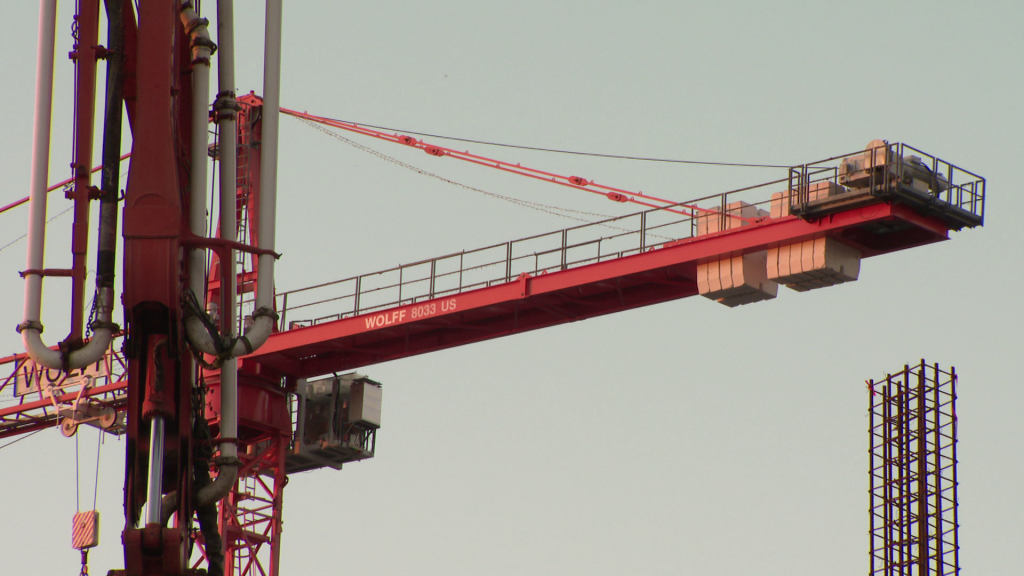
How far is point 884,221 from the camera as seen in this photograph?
151 feet

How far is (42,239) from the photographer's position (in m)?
24.1

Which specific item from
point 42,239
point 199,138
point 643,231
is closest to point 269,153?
point 199,138

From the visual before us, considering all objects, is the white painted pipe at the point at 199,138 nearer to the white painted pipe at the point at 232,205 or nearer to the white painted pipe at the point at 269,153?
the white painted pipe at the point at 232,205

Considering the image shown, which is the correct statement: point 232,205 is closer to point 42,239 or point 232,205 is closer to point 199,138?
point 199,138

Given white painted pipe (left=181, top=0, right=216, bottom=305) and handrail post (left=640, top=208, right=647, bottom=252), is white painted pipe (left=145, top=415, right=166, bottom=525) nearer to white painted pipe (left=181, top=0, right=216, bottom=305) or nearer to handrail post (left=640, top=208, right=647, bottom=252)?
white painted pipe (left=181, top=0, right=216, bottom=305)

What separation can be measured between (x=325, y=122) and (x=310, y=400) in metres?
12.0

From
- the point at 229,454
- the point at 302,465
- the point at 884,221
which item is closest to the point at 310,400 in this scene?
the point at 302,465

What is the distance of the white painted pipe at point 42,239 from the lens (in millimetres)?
23703

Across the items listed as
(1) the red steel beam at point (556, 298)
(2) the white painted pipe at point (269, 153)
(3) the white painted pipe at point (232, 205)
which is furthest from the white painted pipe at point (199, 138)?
(1) the red steel beam at point (556, 298)

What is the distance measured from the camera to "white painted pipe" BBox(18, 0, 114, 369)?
77.8 feet

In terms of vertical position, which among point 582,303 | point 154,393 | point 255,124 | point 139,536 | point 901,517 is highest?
point 255,124

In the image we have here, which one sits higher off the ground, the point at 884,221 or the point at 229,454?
the point at 884,221

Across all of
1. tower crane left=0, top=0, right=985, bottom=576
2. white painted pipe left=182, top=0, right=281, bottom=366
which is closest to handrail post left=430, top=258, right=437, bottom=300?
tower crane left=0, top=0, right=985, bottom=576

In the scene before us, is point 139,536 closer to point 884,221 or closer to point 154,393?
point 154,393
